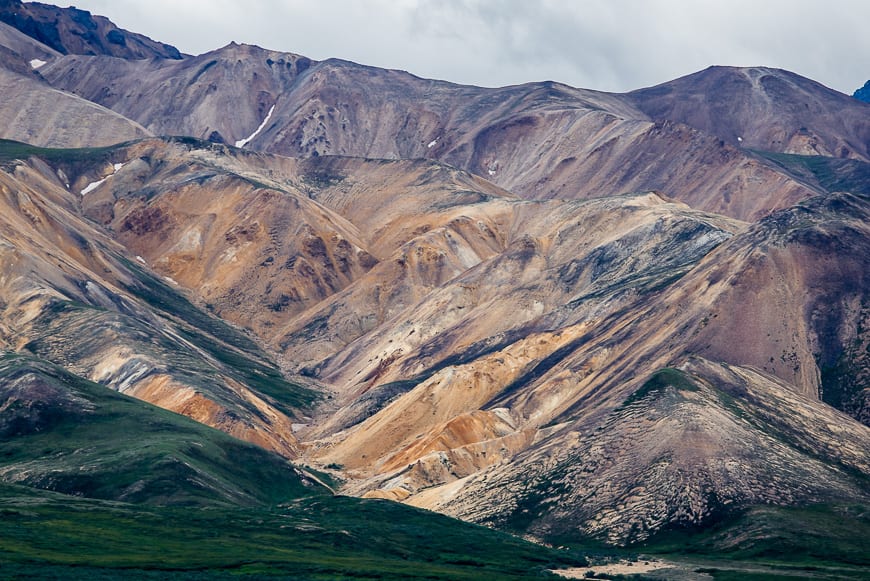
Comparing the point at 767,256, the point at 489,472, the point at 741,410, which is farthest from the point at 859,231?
the point at 489,472

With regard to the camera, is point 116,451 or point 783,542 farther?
point 116,451

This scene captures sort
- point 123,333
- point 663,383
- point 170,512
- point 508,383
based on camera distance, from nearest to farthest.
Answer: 1. point 170,512
2. point 663,383
3. point 508,383
4. point 123,333

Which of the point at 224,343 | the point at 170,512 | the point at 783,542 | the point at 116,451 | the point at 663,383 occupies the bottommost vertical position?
the point at 783,542

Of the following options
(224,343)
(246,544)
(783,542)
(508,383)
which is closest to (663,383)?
(783,542)

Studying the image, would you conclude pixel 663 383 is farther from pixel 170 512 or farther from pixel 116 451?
pixel 116 451

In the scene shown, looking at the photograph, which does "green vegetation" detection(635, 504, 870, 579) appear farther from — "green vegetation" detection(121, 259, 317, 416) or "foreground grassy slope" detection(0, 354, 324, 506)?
"green vegetation" detection(121, 259, 317, 416)

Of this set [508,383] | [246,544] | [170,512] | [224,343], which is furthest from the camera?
[224,343]

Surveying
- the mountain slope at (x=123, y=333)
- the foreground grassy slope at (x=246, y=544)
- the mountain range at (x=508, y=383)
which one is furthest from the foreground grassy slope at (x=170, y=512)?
the mountain slope at (x=123, y=333)

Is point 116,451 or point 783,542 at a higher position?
point 116,451

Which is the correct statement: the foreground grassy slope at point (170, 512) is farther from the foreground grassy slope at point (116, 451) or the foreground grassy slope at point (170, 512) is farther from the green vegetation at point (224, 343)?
the green vegetation at point (224, 343)

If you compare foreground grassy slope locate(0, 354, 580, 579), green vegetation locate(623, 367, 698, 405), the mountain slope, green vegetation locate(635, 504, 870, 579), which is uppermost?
the mountain slope

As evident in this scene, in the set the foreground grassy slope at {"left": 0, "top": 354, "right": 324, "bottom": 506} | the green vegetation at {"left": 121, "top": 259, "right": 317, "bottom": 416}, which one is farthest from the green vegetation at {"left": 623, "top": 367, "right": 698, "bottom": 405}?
the green vegetation at {"left": 121, "top": 259, "right": 317, "bottom": 416}

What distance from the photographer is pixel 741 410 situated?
370 ft

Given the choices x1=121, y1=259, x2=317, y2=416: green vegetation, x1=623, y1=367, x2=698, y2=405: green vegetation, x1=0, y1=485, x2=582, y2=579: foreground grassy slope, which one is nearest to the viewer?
x1=0, y1=485, x2=582, y2=579: foreground grassy slope
